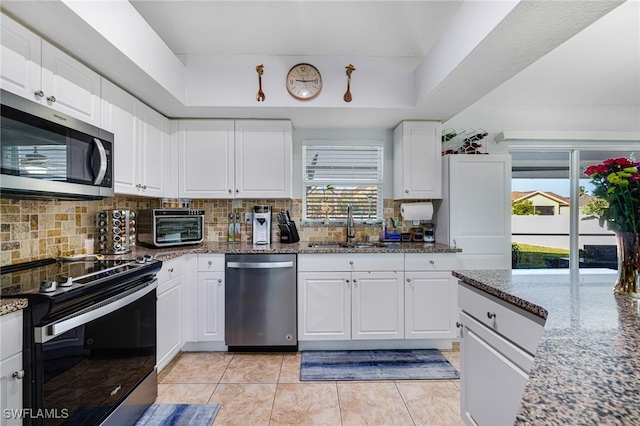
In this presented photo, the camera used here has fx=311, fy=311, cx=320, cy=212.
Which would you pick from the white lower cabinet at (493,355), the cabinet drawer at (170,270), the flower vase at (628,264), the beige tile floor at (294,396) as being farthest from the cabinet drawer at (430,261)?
the cabinet drawer at (170,270)

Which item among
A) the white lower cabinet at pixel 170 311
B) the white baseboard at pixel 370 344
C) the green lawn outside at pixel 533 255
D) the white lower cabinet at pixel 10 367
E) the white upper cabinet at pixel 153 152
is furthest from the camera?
the green lawn outside at pixel 533 255

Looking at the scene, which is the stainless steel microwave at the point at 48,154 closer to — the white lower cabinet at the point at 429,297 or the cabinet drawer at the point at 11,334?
the cabinet drawer at the point at 11,334

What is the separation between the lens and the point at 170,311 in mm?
2373

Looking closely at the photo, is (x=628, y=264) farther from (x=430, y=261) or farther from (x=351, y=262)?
(x=351, y=262)

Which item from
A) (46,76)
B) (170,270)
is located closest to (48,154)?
(46,76)

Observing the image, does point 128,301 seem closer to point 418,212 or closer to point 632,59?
point 418,212

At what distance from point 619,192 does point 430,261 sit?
5.45 feet

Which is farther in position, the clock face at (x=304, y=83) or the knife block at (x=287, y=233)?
the knife block at (x=287, y=233)

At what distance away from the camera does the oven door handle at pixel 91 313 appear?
118 centimetres

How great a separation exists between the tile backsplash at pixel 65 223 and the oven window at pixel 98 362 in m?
0.68

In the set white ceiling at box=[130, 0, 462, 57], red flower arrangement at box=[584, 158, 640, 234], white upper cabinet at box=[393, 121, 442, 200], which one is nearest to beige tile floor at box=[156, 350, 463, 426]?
red flower arrangement at box=[584, 158, 640, 234]

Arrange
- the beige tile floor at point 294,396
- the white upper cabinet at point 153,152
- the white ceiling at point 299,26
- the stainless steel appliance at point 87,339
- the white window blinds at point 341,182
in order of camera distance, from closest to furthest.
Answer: the stainless steel appliance at point 87,339
the beige tile floor at point 294,396
the white ceiling at point 299,26
the white upper cabinet at point 153,152
the white window blinds at point 341,182

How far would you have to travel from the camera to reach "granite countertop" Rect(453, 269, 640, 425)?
1.64ft

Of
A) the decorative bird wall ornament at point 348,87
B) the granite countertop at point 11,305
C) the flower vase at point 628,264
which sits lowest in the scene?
the granite countertop at point 11,305
